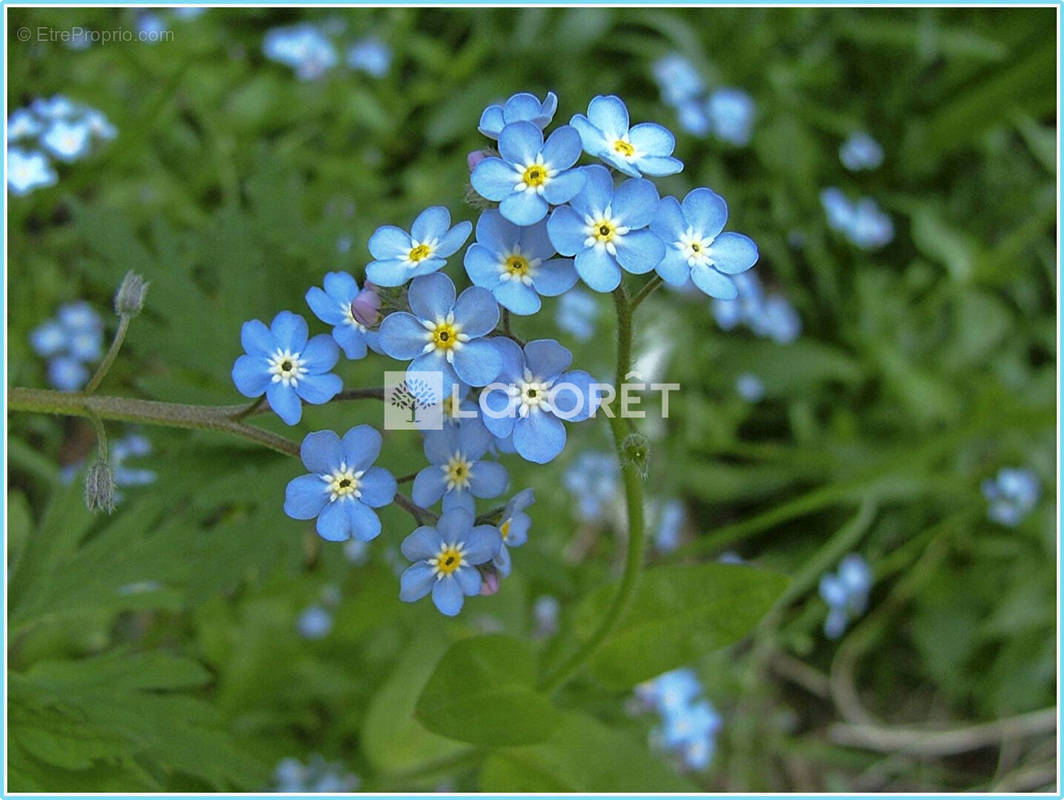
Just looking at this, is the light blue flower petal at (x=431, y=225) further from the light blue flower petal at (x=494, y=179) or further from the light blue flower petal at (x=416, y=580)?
the light blue flower petal at (x=416, y=580)

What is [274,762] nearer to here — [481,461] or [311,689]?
[311,689]

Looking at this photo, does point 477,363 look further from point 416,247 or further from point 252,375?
point 252,375

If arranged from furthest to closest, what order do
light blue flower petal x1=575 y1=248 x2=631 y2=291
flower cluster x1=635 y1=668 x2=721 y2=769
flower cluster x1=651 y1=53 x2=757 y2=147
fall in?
flower cluster x1=651 y1=53 x2=757 y2=147 < flower cluster x1=635 y1=668 x2=721 y2=769 < light blue flower petal x1=575 y1=248 x2=631 y2=291

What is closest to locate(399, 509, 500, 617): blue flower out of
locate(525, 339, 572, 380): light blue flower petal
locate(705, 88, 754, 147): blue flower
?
locate(525, 339, 572, 380): light blue flower petal

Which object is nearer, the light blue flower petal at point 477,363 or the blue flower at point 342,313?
the light blue flower petal at point 477,363

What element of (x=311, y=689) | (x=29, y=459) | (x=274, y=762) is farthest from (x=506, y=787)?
(x=29, y=459)

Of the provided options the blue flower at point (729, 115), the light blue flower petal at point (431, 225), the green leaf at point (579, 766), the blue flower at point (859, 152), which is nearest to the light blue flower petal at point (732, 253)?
the light blue flower petal at point (431, 225)

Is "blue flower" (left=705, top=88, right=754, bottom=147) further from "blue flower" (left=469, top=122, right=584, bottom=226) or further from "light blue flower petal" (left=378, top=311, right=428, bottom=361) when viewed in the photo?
"light blue flower petal" (left=378, top=311, right=428, bottom=361)
